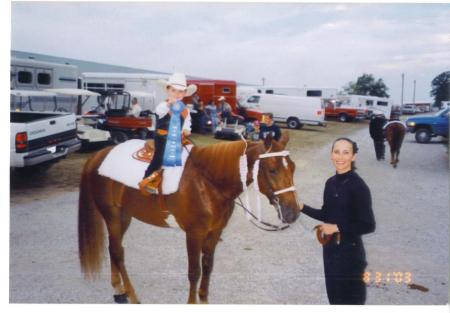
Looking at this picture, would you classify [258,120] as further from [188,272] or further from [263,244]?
[188,272]

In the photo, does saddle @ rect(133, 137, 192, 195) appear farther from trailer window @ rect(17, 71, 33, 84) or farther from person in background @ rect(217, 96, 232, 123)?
trailer window @ rect(17, 71, 33, 84)

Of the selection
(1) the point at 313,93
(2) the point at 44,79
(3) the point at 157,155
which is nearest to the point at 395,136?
(1) the point at 313,93

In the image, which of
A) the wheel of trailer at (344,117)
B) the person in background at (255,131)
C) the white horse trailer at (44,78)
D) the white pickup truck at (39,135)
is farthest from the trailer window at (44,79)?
the wheel of trailer at (344,117)

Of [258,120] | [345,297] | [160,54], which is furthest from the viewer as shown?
[160,54]

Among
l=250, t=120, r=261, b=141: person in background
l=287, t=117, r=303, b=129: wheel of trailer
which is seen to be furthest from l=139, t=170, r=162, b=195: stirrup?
l=287, t=117, r=303, b=129: wheel of trailer

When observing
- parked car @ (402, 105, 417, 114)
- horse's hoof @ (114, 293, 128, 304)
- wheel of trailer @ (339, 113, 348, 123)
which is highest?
parked car @ (402, 105, 417, 114)

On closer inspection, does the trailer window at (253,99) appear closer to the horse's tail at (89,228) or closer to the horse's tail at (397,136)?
the horse's tail at (397,136)

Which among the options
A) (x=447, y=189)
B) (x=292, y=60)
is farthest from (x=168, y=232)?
(x=447, y=189)

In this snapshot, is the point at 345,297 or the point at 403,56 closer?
the point at 345,297
